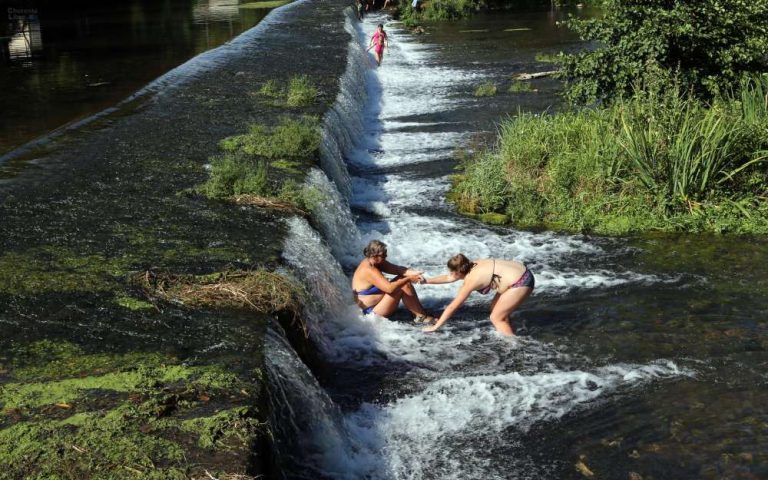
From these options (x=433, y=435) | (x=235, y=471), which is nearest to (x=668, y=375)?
(x=433, y=435)

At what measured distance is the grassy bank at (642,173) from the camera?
40.5 feet

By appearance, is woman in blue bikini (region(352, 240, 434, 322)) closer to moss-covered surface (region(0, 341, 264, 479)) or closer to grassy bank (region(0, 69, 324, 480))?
grassy bank (region(0, 69, 324, 480))

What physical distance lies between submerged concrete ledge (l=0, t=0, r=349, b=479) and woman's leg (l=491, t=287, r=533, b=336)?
2455 millimetres

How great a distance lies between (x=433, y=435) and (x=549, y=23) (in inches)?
1348

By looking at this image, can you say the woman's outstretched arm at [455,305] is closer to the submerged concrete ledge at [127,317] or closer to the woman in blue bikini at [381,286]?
A: the woman in blue bikini at [381,286]

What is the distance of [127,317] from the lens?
305 inches

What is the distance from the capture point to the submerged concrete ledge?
5770mm

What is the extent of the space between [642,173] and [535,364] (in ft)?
17.1

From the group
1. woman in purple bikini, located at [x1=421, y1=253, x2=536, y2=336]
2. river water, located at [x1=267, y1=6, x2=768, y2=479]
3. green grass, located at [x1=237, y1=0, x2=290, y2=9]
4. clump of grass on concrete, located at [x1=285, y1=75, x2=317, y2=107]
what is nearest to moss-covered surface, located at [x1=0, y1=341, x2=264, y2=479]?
river water, located at [x1=267, y1=6, x2=768, y2=479]

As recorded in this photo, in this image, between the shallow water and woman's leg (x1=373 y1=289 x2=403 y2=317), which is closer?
woman's leg (x1=373 y1=289 x2=403 y2=317)

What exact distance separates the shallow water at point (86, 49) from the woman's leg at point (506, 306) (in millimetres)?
11788

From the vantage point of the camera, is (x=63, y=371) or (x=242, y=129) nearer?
(x=63, y=371)

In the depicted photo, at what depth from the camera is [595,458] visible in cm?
696

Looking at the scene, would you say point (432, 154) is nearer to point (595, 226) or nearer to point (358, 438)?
point (595, 226)
